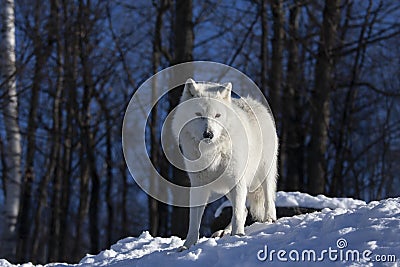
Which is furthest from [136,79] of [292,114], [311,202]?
[311,202]

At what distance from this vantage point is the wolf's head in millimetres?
6219

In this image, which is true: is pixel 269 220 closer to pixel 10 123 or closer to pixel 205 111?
pixel 205 111

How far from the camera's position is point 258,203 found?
784 centimetres

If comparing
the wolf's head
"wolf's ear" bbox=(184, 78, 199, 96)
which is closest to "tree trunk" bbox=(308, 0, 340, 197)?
the wolf's head

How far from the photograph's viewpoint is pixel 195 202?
6680 mm

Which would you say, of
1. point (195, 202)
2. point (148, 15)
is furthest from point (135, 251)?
point (148, 15)

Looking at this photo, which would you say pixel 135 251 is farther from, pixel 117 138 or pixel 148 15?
pixel 117 138

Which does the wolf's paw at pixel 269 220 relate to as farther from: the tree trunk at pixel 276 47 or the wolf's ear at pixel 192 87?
the tree trunk at pixel 276 47

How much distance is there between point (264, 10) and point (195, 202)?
12371 millimetres

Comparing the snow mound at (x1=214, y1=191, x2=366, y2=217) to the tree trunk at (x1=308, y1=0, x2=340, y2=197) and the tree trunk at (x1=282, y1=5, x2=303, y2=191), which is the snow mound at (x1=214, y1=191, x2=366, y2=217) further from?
the tree trunk at (x1=282, y1=5, x2=303, y2=191)

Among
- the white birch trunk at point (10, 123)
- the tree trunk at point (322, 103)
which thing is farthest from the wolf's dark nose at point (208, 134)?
the tree trunk at point (322, 103)

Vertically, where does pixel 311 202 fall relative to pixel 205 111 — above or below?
below

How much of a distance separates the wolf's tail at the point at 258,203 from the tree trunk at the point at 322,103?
7.83 m

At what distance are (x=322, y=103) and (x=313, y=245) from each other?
10914 millimetres
